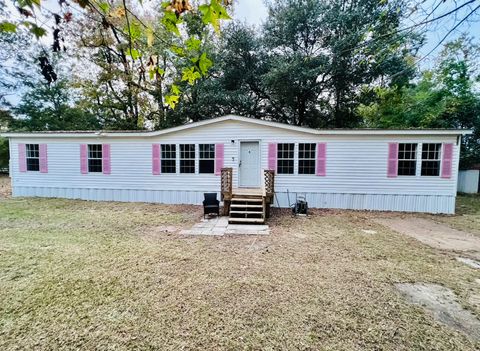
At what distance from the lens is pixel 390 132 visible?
8.50 metres

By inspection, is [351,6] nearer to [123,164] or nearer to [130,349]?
[123,164]

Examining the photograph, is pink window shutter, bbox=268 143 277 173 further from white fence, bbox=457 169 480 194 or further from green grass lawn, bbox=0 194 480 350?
white fence, bbox=457 169 480 194

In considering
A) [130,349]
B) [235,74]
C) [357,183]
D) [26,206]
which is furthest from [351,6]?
[26,206]

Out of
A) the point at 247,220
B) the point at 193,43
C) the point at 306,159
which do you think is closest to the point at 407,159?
the point at 306,159

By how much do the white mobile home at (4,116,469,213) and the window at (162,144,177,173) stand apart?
0.14ft

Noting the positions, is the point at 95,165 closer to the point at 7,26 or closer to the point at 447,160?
the point at 7,26

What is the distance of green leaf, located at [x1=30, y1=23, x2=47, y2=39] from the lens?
1358mm

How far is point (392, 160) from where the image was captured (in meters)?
8.68

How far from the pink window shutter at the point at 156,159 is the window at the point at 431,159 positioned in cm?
1030

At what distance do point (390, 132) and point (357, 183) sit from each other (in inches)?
85.7

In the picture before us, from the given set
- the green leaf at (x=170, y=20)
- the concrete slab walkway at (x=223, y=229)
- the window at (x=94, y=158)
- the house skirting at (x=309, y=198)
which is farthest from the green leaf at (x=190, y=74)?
the window at (x=94, y=158)

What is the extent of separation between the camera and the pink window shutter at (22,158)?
1048 centimetres

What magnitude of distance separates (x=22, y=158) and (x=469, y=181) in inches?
928

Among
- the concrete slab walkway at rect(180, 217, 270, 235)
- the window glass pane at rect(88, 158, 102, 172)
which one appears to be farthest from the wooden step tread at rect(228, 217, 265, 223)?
the window glass pane at rect(88, 158, 102, 172)
